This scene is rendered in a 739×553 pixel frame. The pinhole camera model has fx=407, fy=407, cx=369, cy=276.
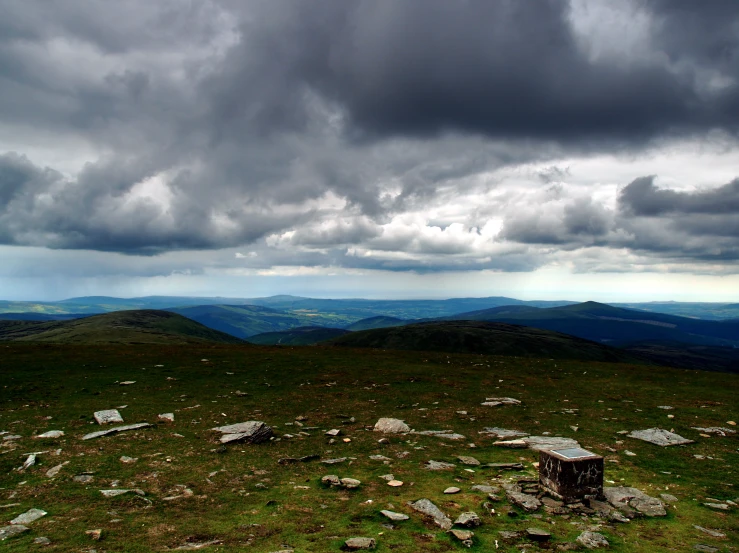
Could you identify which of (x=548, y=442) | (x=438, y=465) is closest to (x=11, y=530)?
(x=438, y=465)

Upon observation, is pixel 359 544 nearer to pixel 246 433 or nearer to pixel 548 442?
pixel 246 433

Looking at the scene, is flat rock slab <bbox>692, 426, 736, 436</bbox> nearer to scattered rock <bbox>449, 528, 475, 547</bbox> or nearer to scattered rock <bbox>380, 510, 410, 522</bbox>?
scattered rock <bbox>449, 528, 475, 547</bbox>

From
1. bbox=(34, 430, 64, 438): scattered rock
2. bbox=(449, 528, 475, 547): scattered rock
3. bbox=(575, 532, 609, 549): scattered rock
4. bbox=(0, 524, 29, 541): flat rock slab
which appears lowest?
bbox=(34, 430, 64, 438): scattered rock

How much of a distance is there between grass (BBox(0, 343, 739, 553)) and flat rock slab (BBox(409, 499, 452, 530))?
307 millimetres

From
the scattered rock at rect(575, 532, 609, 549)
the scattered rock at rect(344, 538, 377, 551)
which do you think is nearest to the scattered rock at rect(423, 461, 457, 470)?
the scattered rock at rect(575, 532, 609, 549)

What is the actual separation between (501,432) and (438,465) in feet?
18.3

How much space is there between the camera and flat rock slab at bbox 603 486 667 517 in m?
11.1

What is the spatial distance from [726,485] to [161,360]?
40364mm

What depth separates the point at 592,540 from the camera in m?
9.52

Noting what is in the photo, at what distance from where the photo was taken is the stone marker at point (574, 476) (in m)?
11.4

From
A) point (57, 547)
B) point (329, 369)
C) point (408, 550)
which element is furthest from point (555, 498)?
point (329, 369)

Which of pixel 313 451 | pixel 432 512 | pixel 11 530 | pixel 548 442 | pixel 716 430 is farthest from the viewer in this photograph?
pixel 716 430

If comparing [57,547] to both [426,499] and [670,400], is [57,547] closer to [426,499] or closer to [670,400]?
[426,499]

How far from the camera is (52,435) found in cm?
1764
